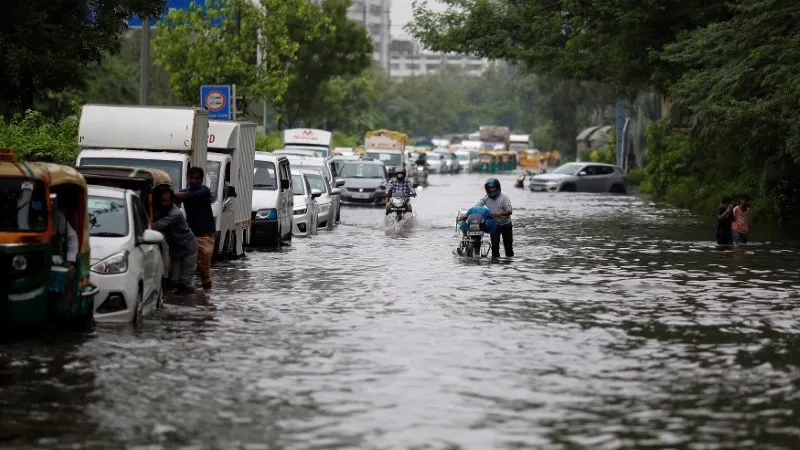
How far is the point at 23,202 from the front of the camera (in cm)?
1420

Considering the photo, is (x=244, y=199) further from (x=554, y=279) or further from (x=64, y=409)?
(x=64, y=409)

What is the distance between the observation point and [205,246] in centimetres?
2042

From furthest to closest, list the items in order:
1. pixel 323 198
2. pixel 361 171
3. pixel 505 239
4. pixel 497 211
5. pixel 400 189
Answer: pixel 361 171
pixel 323 198
pixel 400 189
pixel 505 239
pixel 497 211

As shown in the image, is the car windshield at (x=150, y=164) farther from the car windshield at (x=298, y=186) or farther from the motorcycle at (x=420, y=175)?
the motorcycle at (x=420, y=175)

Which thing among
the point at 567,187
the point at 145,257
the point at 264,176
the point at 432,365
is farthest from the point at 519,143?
the point at 432,365

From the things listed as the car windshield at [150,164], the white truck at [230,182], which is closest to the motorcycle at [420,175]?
the white truck at [230,182]

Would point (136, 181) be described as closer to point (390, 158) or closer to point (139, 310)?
point (139, 310)

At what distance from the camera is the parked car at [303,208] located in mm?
33656

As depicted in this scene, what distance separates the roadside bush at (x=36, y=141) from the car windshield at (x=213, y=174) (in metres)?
2.40

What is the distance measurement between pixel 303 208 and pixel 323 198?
3.05 metres

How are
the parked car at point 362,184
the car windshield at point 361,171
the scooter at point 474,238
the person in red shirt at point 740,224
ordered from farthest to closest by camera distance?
the car windshield at point 361,171
the parked car at point 362,184
the person in red shirt at point 740,224
the scooter at point 474,238

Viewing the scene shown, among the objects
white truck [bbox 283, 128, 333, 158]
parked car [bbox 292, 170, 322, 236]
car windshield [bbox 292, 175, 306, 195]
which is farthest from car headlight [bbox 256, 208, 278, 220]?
white truck [bbox 283, 128, 333, 158]

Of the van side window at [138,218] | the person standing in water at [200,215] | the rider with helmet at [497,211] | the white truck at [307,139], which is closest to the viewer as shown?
the van side window at [138,218]

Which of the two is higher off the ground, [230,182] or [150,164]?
[150,164]
